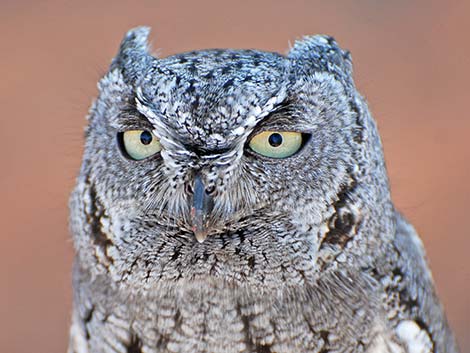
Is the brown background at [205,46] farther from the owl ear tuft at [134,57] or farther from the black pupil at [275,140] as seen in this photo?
the black pupil at [275,140]

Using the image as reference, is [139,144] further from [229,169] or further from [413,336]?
[413,336]

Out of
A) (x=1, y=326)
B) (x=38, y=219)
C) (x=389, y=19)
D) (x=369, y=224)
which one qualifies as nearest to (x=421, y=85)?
(x=389, y=19)

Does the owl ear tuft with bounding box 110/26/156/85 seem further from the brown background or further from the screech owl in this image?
the brown background

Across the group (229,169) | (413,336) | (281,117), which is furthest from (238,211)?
(413,336)

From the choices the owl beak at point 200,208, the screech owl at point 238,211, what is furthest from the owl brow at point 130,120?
the owl beak at point 200,208

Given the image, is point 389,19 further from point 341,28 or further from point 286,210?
point 286,210

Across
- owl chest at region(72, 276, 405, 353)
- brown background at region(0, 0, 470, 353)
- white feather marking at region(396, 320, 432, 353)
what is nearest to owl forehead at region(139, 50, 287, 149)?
owl chest at region(72, 276, 405, 353)
